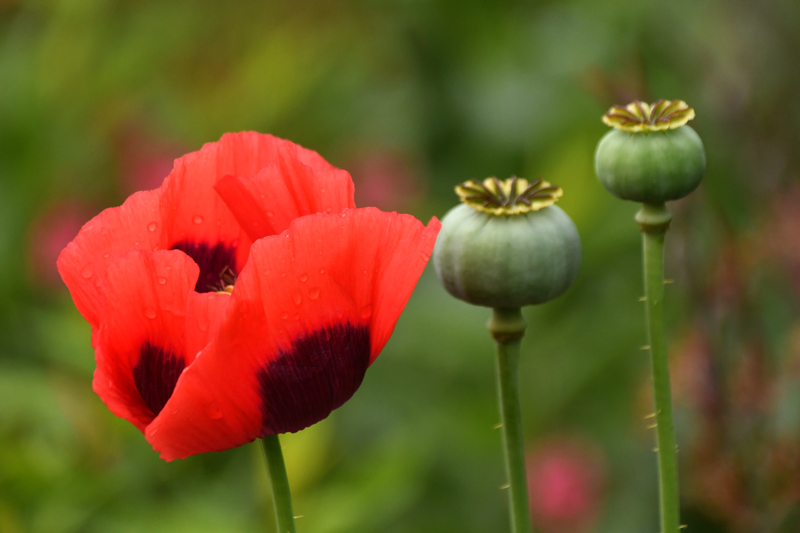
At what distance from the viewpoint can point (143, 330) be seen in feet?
1.11

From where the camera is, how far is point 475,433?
3.80ft

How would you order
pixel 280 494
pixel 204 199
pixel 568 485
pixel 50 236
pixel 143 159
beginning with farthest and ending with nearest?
1. pixel 143 159
2. pixel 50 236
3. pixel 568 485
4. pixel 204 199
5. pixel 280 494

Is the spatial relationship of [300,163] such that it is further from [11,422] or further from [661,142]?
[11,422]

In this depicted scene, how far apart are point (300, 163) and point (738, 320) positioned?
1.77 ft

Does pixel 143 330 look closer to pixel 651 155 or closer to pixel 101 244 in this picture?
pixel 101 244

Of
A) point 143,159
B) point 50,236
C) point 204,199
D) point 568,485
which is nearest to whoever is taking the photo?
point 204,199

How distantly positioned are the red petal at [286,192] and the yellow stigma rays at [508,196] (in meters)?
0.05

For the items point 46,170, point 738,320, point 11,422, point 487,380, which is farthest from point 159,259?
point 46,170

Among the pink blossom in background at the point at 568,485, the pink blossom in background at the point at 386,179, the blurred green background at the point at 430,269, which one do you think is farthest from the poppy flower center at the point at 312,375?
the pink blossom in background at the point at 386,179

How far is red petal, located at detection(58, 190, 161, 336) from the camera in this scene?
36 cm

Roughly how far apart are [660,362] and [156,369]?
0.19m

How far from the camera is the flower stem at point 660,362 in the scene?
347 millimetres

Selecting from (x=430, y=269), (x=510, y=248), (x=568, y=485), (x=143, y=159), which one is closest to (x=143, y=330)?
(x=510, y=248)

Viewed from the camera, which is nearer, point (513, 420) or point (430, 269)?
point (513, 420)
